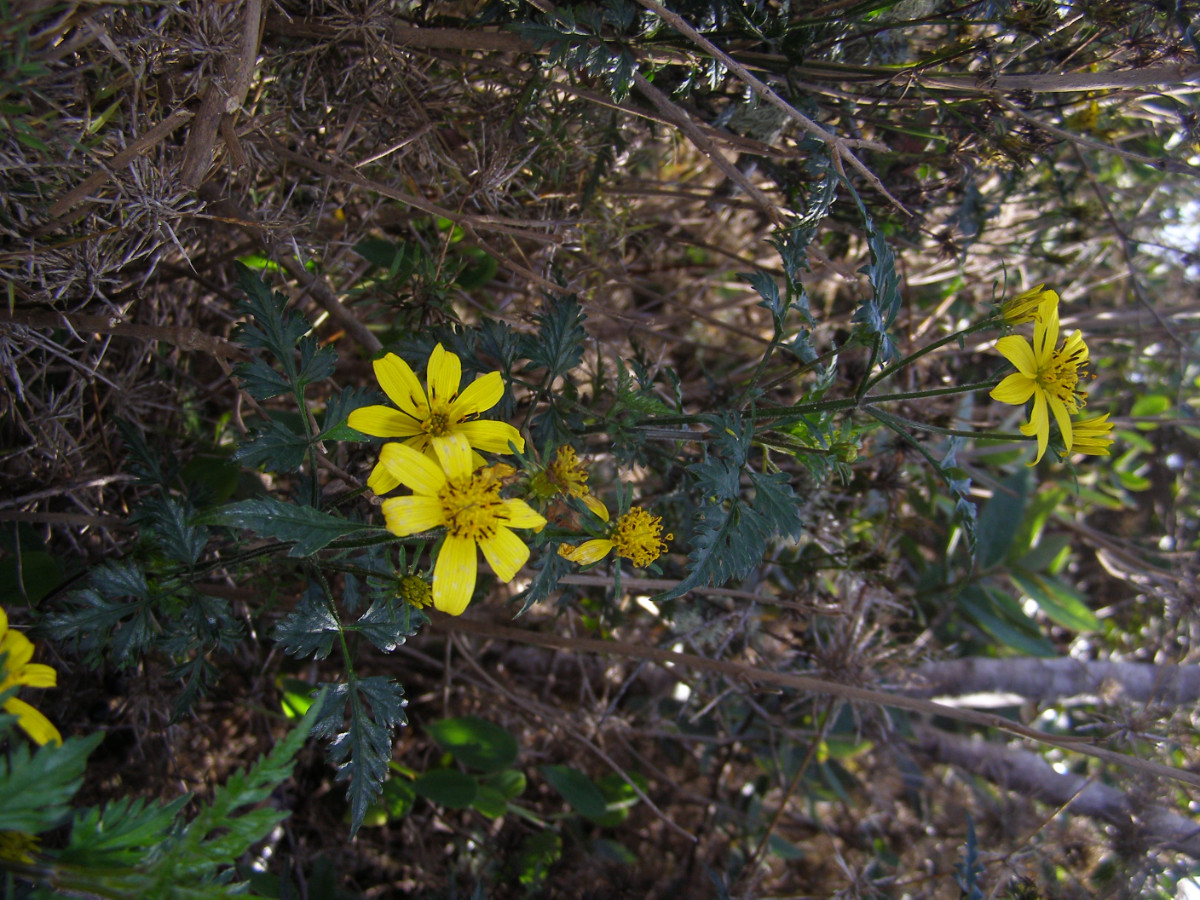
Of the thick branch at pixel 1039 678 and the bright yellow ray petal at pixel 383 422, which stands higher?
the bright yellow ray petal at pixel 383 422

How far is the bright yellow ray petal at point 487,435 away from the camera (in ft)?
4.45

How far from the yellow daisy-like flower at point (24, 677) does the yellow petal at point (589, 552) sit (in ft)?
2.87

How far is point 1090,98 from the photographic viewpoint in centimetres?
196

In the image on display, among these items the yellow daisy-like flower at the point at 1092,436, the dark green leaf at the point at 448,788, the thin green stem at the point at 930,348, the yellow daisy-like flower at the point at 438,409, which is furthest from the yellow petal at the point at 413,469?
the yellow daisy-like flower at the point at 1092,436

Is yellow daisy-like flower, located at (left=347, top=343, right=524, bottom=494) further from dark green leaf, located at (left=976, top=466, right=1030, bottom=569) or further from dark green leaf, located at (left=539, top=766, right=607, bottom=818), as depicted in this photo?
dark green leaf, located at (left=976, top=466, right=1030, bottom=569)

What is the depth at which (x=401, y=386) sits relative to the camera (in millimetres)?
1328

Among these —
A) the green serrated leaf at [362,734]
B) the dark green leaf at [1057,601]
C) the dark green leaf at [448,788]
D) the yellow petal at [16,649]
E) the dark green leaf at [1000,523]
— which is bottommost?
the dark green leaf at [448,788]

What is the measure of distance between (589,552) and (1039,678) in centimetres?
236

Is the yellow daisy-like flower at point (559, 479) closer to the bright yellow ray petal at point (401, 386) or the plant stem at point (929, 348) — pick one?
the bright yellow ray petal at point (401, 386)

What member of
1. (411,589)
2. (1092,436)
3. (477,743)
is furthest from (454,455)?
(1092,436)

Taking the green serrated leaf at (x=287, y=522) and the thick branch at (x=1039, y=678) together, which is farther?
the thick branch at (x=1039, y=678)

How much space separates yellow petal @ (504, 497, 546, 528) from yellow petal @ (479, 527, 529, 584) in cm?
6

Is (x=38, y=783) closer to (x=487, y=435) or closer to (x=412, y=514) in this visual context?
(x=412, y=514)

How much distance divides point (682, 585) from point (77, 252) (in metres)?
1.42
